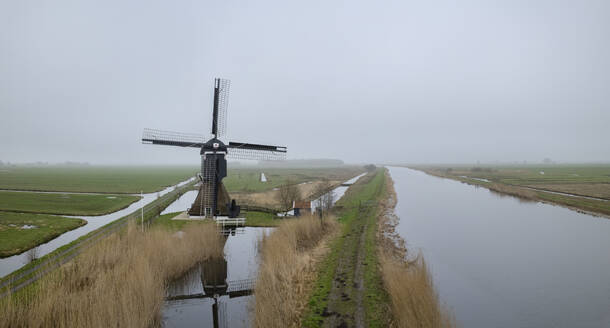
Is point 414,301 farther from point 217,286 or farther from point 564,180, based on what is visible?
point 564,180

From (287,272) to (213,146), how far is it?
14544 mm

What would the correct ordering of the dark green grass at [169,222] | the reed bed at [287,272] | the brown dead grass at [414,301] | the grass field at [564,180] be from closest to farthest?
the brown dead grass at [414,301] < the reed bed at [287,272] < the dark green grass at [169,222] < the grass field at [564,180]

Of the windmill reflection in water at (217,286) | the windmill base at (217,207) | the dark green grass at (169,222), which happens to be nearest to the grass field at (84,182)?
the dark green grass at (169,222)

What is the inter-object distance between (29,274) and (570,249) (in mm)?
29036

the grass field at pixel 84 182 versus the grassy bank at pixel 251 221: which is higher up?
the grassy bank at pixel 251 221

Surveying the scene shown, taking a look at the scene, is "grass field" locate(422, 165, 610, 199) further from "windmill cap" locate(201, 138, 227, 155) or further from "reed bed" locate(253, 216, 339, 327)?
"windmill cap" locate(201, 138, 227, 155)

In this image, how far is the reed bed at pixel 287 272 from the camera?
8.48 meters

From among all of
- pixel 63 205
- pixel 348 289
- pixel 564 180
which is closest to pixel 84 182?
pixel 63 205

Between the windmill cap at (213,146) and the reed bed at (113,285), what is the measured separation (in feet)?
29.9

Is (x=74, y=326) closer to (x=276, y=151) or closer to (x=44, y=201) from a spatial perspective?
(x=276, y=151)

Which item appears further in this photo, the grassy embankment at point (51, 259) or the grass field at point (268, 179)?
the grass field at point (268, 179)

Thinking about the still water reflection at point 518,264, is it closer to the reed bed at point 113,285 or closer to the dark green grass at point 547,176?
the reed bed at point 113,285

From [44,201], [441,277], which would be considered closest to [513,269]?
[441,277]

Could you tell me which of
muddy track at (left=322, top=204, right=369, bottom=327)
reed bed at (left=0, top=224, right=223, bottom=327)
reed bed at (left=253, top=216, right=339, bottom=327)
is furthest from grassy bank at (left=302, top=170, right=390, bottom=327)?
reed bed at (left=0, top=224, right=223, bottom=327)
